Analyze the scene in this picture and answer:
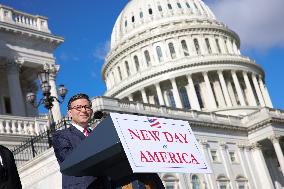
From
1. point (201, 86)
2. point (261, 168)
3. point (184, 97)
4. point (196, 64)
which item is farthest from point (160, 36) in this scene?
point (261, 168)

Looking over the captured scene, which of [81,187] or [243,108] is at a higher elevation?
[243,108]

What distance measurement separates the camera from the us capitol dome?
78.6 m

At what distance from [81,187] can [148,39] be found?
81.0 m

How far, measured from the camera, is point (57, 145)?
5.47m

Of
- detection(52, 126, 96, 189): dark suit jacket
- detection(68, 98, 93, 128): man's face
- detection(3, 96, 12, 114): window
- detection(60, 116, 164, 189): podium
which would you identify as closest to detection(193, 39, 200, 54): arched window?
detection(3, 96, 12, 114): window

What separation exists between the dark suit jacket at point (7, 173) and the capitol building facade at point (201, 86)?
115 feet

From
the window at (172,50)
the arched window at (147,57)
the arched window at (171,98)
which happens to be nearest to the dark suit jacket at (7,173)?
the arched window at (171,98)

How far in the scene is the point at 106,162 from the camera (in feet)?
17.1

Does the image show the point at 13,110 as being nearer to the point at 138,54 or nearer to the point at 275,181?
the point at 275,181

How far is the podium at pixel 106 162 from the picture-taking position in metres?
→ 5.07

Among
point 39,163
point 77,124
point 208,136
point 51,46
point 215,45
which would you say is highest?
point 215,45

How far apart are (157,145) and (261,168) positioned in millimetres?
51821

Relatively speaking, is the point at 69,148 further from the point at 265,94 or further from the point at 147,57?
the point at 265,94

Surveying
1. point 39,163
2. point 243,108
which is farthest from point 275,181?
point 39,163
